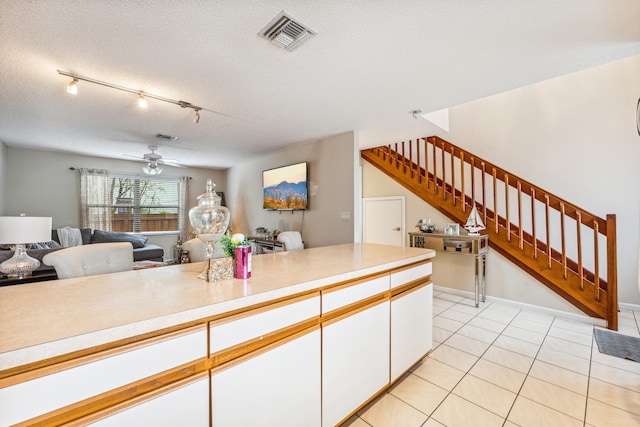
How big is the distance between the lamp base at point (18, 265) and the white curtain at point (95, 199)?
176 inches

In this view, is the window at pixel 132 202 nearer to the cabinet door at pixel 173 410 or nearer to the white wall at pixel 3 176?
the white wall at pixel 3 176

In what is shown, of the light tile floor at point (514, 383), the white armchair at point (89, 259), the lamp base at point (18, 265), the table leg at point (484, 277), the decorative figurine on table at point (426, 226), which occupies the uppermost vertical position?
the decorative figurine on table at point (426, 226)

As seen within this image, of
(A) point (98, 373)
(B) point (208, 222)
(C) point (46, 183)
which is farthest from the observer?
(C) point (46, 183)

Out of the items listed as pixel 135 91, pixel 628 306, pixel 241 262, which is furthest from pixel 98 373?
pixel 628 306

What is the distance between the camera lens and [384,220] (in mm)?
5020

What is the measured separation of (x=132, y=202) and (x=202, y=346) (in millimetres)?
6688

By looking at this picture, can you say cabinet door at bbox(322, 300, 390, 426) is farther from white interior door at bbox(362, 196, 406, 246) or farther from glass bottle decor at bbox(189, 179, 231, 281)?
white interior door at bbox(362, 196, 406, 246)

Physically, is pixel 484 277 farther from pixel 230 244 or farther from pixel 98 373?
pixel 98 373

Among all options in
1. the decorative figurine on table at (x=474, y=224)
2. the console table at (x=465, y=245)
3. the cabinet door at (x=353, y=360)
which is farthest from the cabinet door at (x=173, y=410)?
the decorative figurine on table at (x=474, y=224)

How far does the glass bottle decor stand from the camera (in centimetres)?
131

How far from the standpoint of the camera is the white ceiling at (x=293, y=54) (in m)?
1.54

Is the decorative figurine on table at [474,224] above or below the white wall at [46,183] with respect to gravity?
below

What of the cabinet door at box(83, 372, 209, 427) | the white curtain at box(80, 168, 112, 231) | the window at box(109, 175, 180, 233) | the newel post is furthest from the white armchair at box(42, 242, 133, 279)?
the window at box(109, 175, 180, 233)

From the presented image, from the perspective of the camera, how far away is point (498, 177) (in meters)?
4.05
